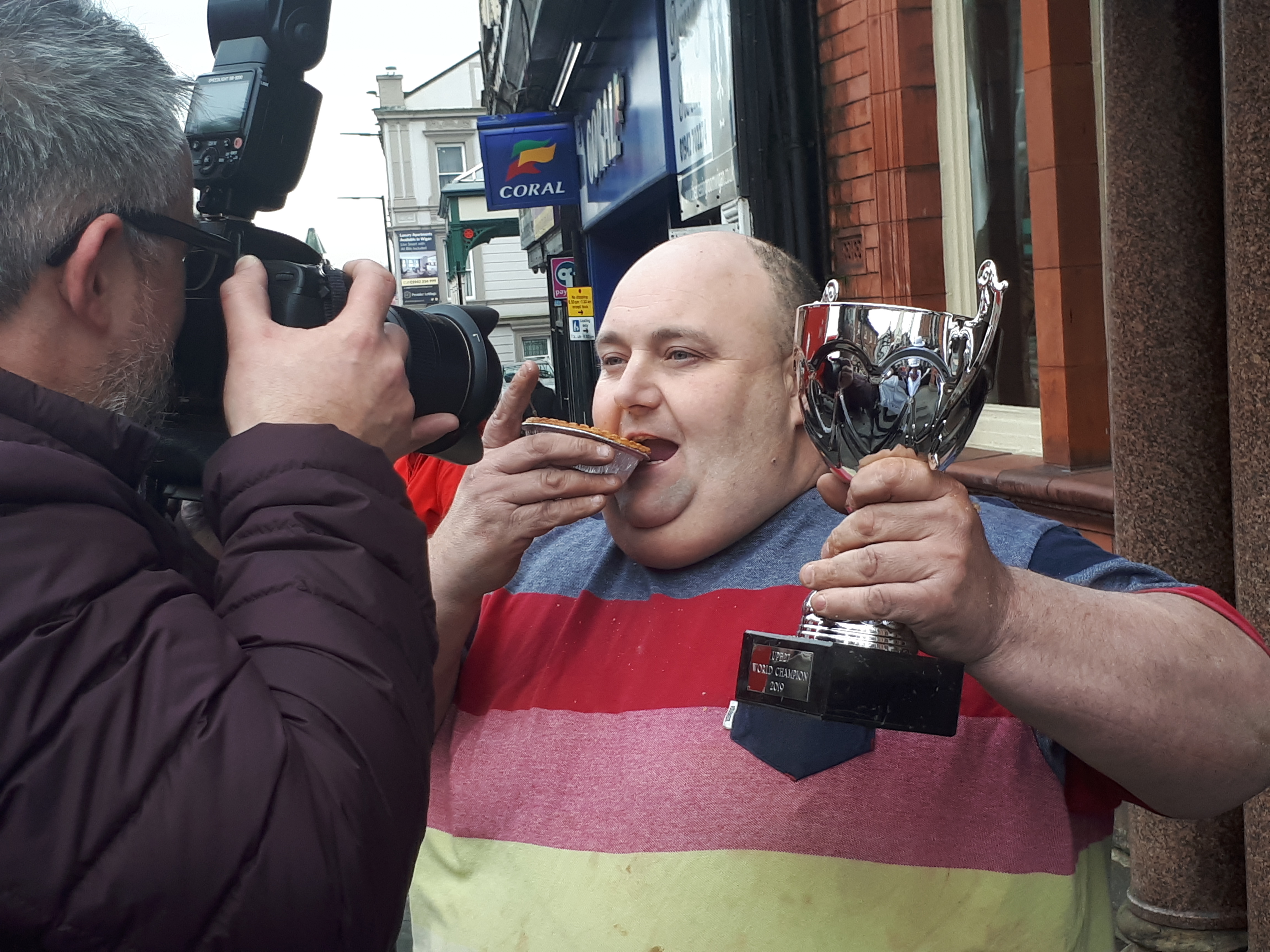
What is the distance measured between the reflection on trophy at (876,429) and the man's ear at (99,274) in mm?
746

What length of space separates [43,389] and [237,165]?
0.48m

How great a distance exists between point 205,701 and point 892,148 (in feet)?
13.0

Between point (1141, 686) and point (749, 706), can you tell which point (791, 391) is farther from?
point (1141, 686)

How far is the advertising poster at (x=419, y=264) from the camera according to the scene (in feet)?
134

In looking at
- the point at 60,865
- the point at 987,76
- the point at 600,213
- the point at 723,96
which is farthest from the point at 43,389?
the point at 600,213

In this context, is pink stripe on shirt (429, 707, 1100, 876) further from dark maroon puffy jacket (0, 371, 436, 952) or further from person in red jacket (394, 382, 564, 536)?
person in red jacket (394, 382, 564, 536)

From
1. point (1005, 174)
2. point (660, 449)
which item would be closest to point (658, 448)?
point (660, 449)

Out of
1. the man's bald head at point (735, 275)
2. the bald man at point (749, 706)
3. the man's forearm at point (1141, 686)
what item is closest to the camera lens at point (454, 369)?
the bald man at point (749, 706)

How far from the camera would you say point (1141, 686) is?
1.33 meters

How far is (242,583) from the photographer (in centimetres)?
110

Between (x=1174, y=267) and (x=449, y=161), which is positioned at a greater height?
(x=449, y=161)

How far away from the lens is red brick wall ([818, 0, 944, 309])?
14.2 ft

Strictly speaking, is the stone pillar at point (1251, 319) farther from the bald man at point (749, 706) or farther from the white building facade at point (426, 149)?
the white building facade at point (426, 149)

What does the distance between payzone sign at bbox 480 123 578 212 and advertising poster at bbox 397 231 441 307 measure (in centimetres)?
2957
